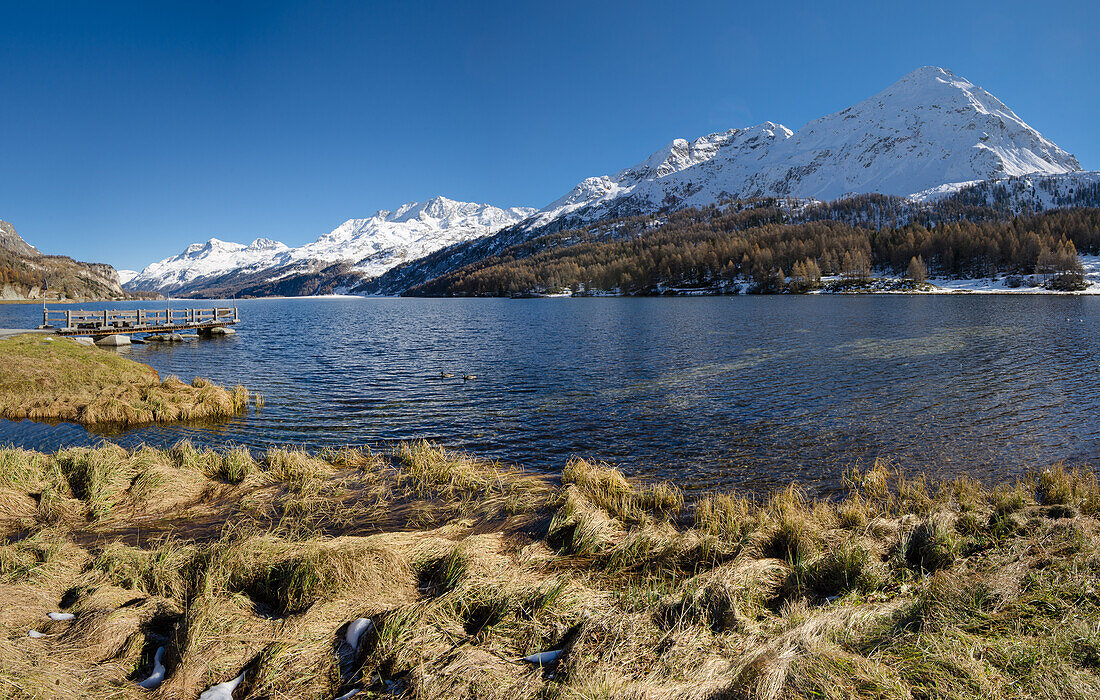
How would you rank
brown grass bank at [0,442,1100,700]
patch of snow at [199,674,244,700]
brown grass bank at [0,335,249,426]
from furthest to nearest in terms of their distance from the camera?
brown grass bank at [0,335,249,426] → brown grass bank at [0,442,1100,700] → patch of snow at [199,674,244,700]

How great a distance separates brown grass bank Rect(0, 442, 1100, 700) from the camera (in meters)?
4.48

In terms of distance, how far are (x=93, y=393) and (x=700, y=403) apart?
27.5 meters

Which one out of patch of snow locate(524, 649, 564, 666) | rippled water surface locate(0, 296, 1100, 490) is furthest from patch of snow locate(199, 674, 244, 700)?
rippled water surface locate(0, 296, 1100, 490)

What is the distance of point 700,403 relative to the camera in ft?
72.3

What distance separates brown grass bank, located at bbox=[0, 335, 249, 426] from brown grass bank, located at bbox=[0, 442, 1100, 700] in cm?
957

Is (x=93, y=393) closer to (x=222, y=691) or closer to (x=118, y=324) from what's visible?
(x=222, y=691)

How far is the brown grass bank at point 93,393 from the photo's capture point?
19219mm

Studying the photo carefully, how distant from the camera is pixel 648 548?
8.07 m

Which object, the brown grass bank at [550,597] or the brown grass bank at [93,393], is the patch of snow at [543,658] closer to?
the brown grass bank at [550,597]

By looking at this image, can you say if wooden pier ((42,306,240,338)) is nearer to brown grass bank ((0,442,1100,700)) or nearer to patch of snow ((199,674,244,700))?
brown grass bank ((0,442,1100,700))

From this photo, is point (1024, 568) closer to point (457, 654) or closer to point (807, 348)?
point (457, 654)

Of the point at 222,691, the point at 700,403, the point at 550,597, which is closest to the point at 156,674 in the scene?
the point at 222,691

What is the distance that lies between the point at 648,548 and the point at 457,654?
4105mm

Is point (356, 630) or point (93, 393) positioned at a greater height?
point (93, 393)
